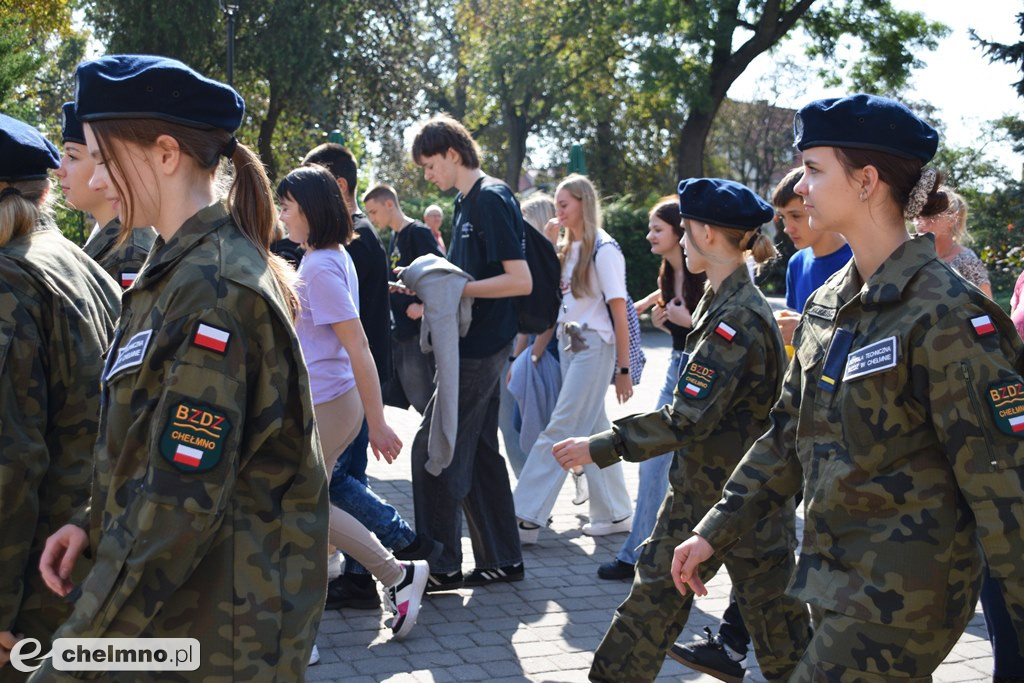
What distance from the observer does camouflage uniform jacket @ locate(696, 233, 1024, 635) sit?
263 cm

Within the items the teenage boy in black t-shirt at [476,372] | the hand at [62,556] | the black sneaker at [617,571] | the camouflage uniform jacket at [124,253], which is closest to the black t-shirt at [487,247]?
the teenage boy in black t-shirt at [476,372]

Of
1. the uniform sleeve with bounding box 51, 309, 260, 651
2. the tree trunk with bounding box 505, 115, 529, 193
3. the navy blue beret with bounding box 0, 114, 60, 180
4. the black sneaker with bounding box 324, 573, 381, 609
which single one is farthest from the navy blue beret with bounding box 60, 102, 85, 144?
the tree trunk with bounding box 505, 115, 529, 193

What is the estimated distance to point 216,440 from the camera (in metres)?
2.15

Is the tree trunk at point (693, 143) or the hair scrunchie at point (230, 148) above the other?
the tree trunk at point (693, 143)

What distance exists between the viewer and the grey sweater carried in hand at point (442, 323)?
5746 millimetres

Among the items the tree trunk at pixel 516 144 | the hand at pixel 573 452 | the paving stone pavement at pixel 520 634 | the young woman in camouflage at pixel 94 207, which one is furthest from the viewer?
the tree trunk at pixel 516 144

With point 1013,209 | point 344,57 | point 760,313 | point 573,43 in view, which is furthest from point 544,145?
point 760,313

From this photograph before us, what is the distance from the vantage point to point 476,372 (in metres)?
6.04

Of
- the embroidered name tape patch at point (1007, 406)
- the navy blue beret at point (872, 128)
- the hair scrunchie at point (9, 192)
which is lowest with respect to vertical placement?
the embroidered name tape patch at point (1007, 406)

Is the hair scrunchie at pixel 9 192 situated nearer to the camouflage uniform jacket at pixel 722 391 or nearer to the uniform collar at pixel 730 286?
the camouflage uniform jacket at pixel 722 391

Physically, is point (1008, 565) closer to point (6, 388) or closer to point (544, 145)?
point (6, 388)

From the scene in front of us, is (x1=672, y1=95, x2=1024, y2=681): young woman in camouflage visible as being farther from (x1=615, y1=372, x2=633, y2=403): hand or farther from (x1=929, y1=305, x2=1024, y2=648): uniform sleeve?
(x1=615, y1=372, x2=633, y2=403): hand

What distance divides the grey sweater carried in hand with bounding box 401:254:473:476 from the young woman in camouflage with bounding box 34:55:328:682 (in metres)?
3.25
